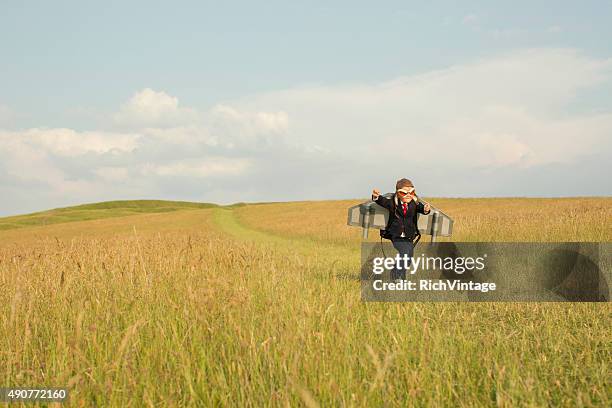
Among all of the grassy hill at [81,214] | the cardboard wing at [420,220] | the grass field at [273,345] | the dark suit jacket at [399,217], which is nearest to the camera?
the grass field at [273,345]

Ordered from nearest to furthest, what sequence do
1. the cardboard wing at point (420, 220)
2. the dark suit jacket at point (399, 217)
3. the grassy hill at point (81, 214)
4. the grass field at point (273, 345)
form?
the grass field at point (273, 345) → the dark suit jacket at point (399, 217) → the cardboard wing at point (420, 220) → the grassy hill at point (81, 214)

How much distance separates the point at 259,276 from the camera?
7.84m

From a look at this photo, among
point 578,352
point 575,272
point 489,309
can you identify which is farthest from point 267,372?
point 575,272

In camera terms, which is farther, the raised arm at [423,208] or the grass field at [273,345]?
the raised arm at [423,208]

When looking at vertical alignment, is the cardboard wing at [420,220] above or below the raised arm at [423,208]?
below

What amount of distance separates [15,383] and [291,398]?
7.80ft

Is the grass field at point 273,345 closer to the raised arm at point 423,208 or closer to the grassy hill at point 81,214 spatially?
the raised arm at point 423,208

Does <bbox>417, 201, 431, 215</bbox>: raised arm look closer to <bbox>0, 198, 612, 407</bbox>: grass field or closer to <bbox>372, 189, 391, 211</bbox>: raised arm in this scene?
<bbox>372, 189, 391, 211</bbox>: raised arm

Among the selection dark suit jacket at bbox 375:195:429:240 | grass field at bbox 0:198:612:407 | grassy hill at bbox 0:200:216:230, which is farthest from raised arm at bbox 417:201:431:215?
grassy hill at bbox 0:200:216:230

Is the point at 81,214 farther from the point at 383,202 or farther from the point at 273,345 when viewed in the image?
the point at 273,345

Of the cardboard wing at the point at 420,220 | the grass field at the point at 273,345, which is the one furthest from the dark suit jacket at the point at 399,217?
the grass field at the point at 273,345

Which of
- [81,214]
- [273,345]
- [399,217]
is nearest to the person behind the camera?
[273,345]

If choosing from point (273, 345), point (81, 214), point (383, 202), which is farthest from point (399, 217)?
point (81, 214)

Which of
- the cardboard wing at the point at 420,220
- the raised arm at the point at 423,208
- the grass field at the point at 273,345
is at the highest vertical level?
the raised arm at the point at 423,208
